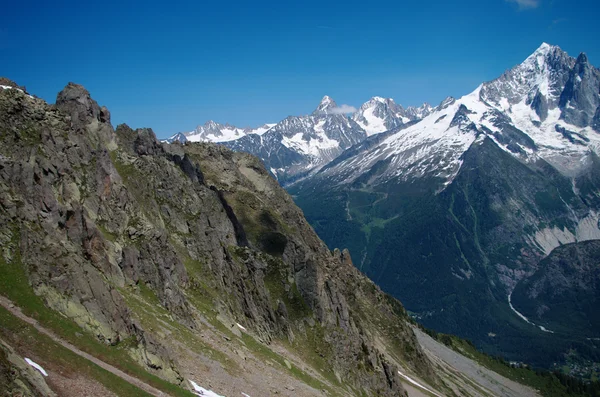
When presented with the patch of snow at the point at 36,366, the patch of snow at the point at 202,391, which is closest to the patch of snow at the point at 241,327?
the patch of snow at the point at 202,391

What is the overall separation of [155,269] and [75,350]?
27.8 metres

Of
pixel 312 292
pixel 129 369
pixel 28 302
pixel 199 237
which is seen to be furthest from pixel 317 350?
pixel 28 302

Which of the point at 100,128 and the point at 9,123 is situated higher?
the point at 100,128

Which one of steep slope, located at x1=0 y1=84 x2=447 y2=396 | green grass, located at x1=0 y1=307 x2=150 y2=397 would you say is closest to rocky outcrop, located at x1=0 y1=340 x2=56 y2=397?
green grass, located at x1=0 y1=307 x2=150 y2=397

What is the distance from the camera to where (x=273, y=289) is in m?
97.1

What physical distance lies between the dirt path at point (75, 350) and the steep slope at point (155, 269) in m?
0.70

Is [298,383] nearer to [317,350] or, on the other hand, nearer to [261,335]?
[261,335]

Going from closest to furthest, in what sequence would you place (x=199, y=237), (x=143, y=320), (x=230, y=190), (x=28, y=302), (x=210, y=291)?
(x=28, y=302)
(x=143, y=320)
(x=210, y=291)
(x=199, y=237)
(x=230, y=190)

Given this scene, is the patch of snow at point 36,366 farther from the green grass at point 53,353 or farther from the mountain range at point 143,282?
the green grass at point 53,353

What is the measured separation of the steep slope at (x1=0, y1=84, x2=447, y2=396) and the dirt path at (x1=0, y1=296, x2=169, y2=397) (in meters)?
0.70

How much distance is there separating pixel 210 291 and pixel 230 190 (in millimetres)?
58213

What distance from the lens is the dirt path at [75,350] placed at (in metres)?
38.7

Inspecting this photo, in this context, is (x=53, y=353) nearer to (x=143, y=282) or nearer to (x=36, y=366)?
(x=36, y=366)

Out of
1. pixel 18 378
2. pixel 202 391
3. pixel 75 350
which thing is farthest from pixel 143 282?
pixel 18 378
